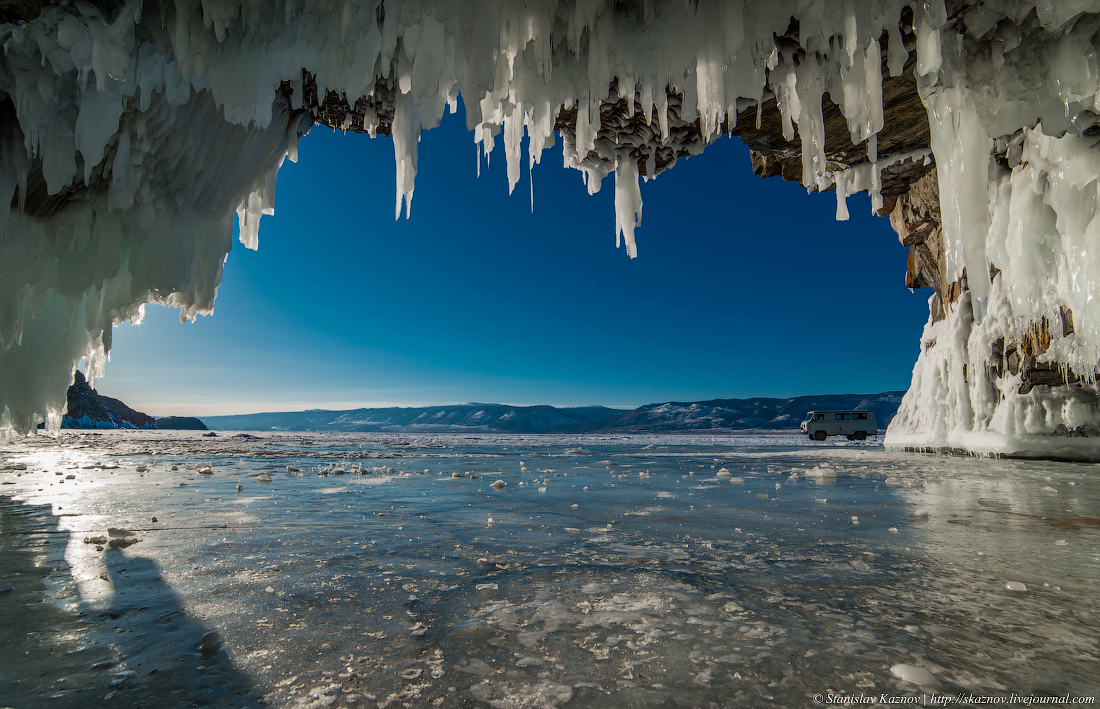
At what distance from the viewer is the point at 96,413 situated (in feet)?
227

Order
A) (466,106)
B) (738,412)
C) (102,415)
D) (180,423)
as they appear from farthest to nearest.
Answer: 1. (738,412)
2. (180,423)
3. (102,415)
4. (466,106)

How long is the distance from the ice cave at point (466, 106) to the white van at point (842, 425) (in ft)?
74.7

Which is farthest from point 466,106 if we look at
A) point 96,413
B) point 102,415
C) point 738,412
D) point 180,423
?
point 738,412

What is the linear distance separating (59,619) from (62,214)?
224 inches

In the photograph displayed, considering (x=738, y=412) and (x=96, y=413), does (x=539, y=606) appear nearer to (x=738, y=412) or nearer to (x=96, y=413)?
(x=96, y=413)

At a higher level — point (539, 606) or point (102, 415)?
point (539, 606)

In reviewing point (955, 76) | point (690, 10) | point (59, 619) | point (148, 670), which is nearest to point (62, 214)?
point (59, 619)

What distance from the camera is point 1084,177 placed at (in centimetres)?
478

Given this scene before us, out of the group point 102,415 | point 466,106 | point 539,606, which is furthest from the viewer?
point 102,415

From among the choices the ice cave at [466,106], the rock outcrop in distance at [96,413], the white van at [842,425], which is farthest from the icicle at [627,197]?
the rock outcrop in distance at [96,413]

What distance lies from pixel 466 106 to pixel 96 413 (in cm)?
9045

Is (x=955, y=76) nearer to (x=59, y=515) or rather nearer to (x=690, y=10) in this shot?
(x=690, y=10)

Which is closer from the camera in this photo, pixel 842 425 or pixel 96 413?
pixel 842 425

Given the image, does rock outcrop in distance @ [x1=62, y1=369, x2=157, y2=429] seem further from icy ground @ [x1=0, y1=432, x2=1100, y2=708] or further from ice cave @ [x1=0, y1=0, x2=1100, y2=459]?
icy ground @ [x1=0, y1=432, x2=1100, y2=708]
